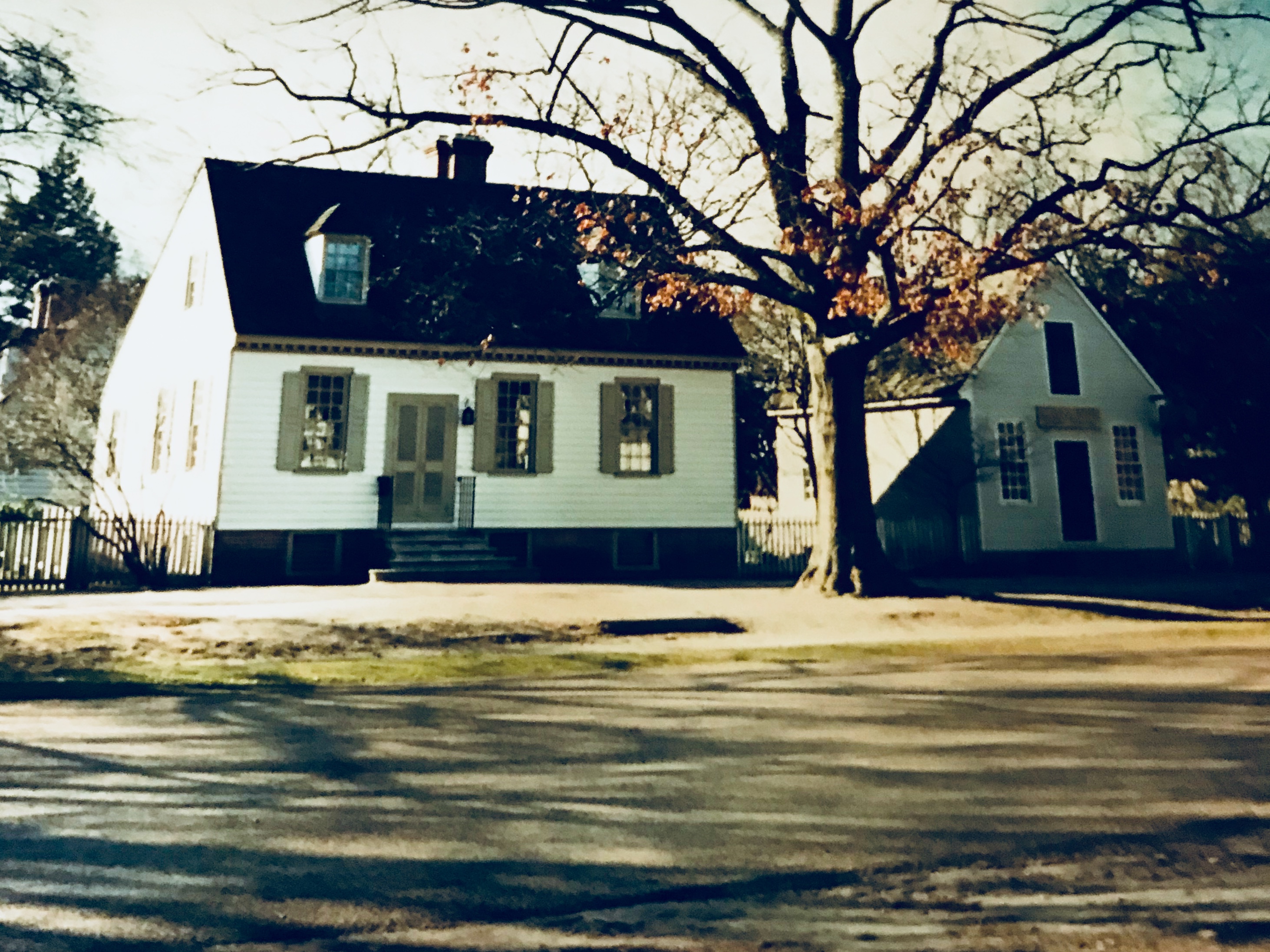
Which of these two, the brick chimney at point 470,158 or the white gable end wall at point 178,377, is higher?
the brick chimney at point 470,158

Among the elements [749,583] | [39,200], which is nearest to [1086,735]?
[749,583]

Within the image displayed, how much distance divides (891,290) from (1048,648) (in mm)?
6153

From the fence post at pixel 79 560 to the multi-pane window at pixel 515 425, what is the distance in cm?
817

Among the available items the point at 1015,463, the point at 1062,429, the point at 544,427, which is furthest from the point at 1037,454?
the point at 544,427

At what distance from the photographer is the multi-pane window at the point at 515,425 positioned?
64.8 ft

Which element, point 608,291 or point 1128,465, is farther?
point 1128,465

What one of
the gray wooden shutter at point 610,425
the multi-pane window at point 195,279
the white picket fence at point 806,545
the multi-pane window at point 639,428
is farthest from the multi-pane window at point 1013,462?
the multi-pane window at point 195,279

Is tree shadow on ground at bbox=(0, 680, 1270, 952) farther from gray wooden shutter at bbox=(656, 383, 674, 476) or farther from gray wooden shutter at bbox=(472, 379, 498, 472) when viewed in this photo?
gray wooden shutter at bbox=(656, 383, 674, 476)

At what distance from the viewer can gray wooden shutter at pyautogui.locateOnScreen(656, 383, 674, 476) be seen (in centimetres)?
2042

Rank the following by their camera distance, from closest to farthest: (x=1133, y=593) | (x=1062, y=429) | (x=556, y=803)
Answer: (x=556, y=803) < (x=1133, y=593) < (x=1062, y=429)

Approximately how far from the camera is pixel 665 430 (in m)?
20.5

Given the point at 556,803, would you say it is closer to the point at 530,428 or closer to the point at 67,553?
the point at 67,553

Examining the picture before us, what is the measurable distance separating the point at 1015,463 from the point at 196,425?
2090 centimetres

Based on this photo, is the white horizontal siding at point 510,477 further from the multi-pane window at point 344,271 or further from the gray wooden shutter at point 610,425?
the multi-pane window at point 344,271
